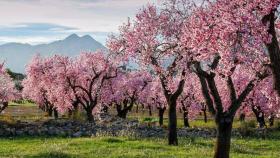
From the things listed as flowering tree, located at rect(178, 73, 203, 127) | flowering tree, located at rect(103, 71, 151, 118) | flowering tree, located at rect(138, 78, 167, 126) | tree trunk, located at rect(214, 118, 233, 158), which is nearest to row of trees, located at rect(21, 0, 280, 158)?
tree trunk, located at rect(214, 118, 233, 158)

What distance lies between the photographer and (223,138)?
80.7ft

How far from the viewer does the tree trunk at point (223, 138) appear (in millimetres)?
24516

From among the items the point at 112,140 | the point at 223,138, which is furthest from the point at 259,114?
the point at 223,138

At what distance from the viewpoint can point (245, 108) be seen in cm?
6919

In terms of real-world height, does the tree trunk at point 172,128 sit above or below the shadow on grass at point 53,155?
above

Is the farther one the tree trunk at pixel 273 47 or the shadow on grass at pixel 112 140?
the shadow on grass at pixel 112 140

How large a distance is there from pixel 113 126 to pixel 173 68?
65.5ft

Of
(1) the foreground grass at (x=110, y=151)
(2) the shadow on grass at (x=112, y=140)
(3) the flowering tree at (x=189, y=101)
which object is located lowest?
(1) the foreground grass at (x=110, y=151)

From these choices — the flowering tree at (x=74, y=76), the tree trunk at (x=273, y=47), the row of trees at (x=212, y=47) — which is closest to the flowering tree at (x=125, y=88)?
the flowering tree at (x=74, y=76)

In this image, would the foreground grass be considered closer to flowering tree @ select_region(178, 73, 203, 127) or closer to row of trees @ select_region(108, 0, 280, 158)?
row of trees @ select_region(108, 0, 280, 158)

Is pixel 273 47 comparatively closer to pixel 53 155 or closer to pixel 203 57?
pixel 203 57

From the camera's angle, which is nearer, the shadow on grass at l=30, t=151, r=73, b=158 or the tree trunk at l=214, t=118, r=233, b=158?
the tree trunk at l=214, t=118, r=233, b=158

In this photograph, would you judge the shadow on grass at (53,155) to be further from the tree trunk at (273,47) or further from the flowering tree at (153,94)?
the flowering tree at (153,94)

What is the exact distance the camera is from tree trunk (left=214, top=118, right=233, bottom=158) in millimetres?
24516
